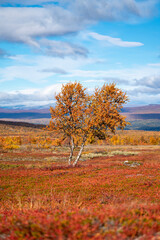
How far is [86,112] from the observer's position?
87.9 ft

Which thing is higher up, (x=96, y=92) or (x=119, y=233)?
(x=96, y=92)

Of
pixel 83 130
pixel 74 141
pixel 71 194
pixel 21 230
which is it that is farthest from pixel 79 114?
pixel 21 230

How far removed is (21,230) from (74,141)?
2538cm

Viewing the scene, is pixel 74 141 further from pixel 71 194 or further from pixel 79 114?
pixel 71 194

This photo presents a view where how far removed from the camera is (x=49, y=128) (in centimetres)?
2697

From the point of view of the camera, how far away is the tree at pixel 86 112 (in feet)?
85.6

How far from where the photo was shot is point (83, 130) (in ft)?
87.2

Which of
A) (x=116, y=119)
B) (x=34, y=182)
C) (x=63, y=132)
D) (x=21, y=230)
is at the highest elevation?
(x=116, y=119)

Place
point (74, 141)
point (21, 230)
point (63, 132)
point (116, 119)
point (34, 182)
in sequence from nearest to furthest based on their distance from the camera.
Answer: point (21, 230) < point (34, 182) < point (116, 119) < point (63, 132) < point (74, 141)

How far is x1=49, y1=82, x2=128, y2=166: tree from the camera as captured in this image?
26.1 m

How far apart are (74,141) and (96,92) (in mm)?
9269

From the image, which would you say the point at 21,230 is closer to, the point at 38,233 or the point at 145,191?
the point at 38,233

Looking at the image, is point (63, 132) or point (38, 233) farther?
point (63, 132)

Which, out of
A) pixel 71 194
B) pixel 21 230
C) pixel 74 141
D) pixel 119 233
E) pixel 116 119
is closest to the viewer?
pixel 119 233
